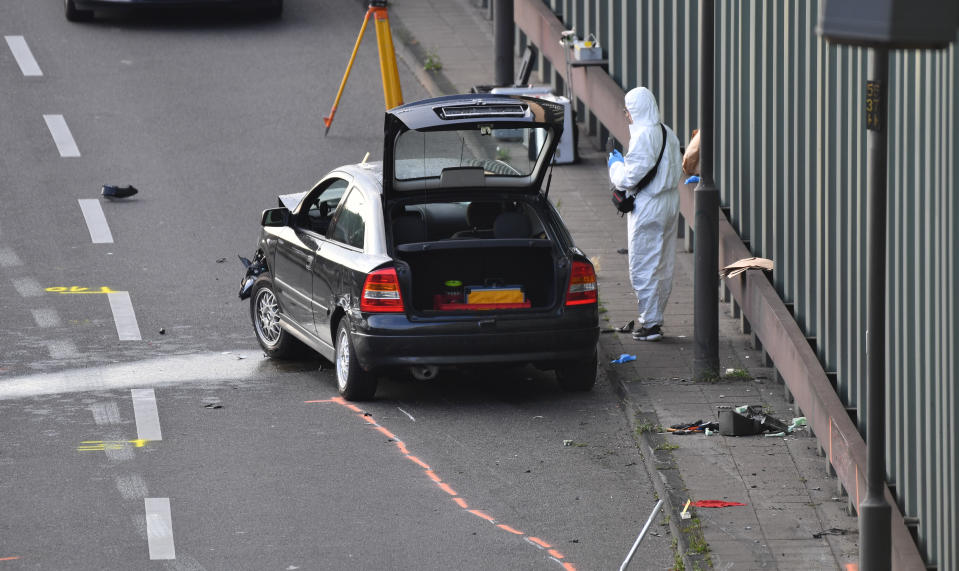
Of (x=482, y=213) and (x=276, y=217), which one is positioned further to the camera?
(x=276, y=217)

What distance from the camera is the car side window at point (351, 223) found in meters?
11.4

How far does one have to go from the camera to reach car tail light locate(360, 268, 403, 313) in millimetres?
10875

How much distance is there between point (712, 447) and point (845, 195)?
182 cm

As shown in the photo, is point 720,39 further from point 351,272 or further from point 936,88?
Answer: point 936,88

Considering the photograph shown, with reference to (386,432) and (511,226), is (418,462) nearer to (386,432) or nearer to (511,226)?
(386,432)

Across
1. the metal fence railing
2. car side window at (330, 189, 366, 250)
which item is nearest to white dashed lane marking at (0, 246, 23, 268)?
car side window at (330, 189, 366, 250)

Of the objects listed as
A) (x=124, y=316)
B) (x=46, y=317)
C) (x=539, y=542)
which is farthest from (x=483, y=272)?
(x=46, y=317)

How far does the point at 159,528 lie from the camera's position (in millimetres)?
8875

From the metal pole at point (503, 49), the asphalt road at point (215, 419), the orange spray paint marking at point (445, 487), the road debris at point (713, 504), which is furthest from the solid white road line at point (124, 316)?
the metal pole at point (503, 49)

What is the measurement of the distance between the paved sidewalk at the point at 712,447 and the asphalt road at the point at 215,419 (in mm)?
224

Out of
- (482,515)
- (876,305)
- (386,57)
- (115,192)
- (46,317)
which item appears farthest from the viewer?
(386,57)

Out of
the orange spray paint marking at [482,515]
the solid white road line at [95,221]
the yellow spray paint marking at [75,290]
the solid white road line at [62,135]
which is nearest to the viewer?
the orange spray paint marking at [482,515]

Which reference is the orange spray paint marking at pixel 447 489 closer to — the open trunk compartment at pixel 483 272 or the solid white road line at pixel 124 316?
the open trunk compartment at pixel 483 272

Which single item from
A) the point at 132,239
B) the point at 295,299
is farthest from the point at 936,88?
the point at 132,239
